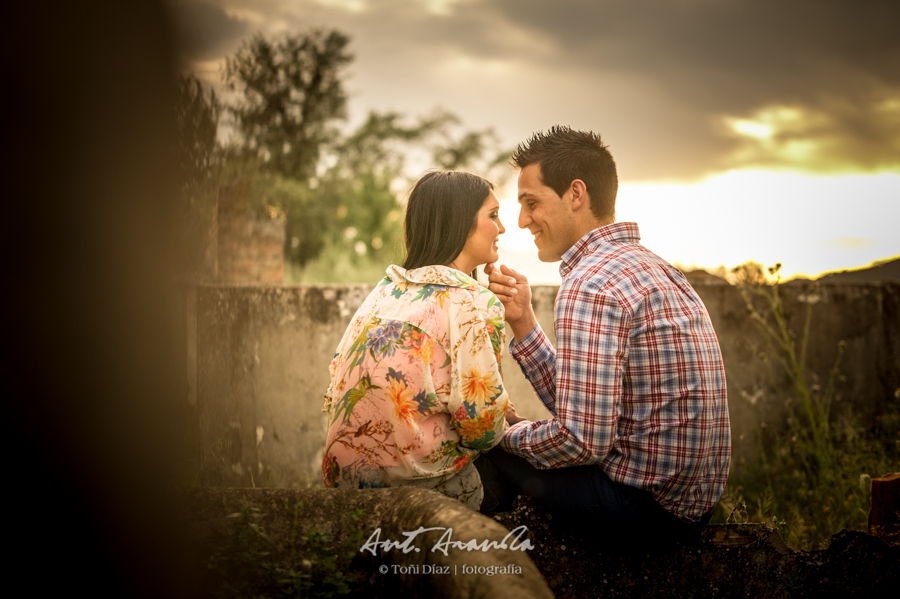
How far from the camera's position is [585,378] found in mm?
1977

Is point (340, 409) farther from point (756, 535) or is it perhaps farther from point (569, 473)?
point (756, 535)

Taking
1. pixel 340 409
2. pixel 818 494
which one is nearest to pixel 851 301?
pixel 818 494

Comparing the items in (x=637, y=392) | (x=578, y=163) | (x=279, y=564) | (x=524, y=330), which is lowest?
(x=279, y=564)

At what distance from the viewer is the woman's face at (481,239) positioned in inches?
90.7

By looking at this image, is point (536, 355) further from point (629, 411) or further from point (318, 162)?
point (318, 162)

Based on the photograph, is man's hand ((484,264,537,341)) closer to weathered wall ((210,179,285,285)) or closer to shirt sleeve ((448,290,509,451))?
shirt sleeve ((448,290,509,451))

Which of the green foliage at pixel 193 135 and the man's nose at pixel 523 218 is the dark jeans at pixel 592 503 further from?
the green foliage at pixel 193 135

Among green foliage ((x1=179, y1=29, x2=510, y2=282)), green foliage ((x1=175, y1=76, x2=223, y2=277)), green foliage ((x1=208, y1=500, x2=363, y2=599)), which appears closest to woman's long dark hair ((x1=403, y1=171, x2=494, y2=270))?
green foliage ((x1=175, y1=76, x2=223, y2=277))

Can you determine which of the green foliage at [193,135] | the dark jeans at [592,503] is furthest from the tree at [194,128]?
the dark jeans at [592,503]

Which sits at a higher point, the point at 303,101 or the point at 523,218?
the point at 303,101

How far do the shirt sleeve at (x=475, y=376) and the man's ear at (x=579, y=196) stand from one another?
2.58 ft

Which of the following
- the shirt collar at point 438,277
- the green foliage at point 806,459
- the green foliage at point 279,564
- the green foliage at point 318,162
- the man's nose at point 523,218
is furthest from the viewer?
the green foliage at point 318,162

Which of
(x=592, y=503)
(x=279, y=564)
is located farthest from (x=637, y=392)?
(x=279, y=564)

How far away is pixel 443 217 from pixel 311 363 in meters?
2.29
